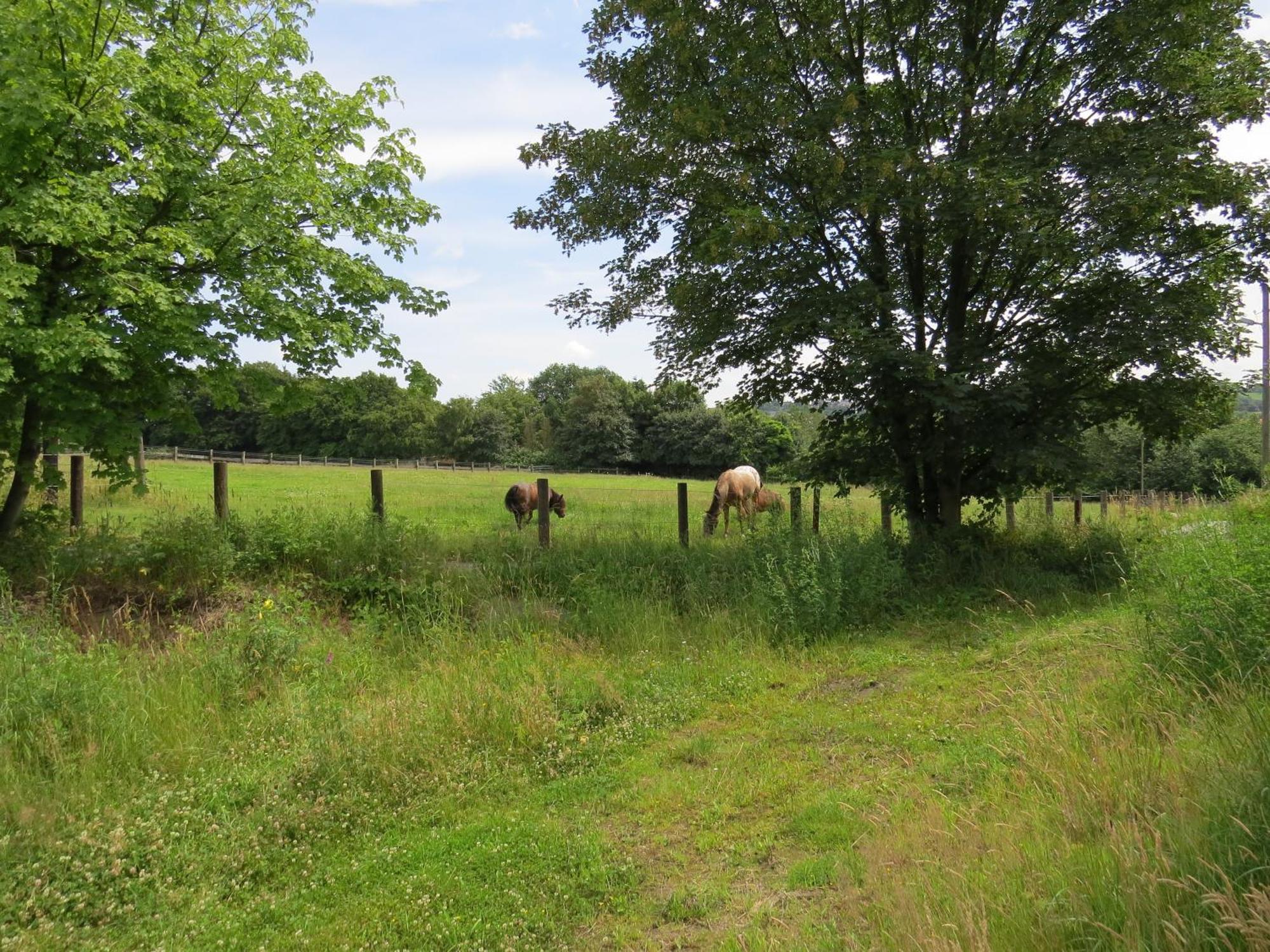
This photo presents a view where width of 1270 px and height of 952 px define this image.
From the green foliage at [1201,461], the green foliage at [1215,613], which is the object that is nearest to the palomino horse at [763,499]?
the green foliage at [1215,613]

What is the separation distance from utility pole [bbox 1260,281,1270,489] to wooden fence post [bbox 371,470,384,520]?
1229 centimetres

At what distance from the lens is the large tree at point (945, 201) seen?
8773 mm

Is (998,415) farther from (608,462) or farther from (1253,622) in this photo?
(608,462)

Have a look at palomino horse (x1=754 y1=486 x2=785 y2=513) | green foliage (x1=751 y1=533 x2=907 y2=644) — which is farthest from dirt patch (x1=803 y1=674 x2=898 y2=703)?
palomino horse (x1=754 y1=486 x2=785 y2=513)

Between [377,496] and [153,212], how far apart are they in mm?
4372

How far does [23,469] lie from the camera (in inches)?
319

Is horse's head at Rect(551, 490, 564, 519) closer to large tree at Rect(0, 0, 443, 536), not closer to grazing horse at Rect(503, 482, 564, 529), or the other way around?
grazing horse at Rect(503, 482, 564, 529)

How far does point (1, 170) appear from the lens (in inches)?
267

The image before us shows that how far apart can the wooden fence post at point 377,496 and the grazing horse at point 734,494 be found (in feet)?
24.0

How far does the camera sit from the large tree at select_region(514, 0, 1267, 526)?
8.77m

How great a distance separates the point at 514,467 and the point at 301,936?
79.3 m

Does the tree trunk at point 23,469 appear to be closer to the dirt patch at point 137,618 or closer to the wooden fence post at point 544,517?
the dirt patch at point 137,618

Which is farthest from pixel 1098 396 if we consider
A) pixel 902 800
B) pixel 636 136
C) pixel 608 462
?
pixel 608 462

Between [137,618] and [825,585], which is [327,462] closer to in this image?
[137,618]
